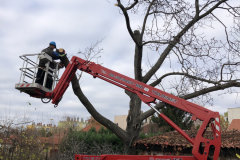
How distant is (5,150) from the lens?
761cm

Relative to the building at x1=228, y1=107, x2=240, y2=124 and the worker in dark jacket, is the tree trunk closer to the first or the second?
the worker in dark jacket

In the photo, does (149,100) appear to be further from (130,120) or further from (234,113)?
(234,113)

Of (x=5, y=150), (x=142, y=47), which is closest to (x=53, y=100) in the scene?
(x=5, y=150)

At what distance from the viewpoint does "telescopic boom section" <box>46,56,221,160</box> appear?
206 inches

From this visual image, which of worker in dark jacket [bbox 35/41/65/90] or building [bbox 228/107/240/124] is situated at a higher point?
building [bbox 228/107/240/124]

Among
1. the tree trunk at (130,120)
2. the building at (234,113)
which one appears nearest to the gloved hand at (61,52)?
the tree trunk at (130,120)

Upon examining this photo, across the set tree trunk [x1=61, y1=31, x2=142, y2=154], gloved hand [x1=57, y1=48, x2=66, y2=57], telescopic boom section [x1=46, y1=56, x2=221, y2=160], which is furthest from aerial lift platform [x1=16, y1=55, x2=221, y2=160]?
tree trunk [x1=61, y1=31, x2=142, y2=154]

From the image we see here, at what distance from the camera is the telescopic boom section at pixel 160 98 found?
5.24 metres

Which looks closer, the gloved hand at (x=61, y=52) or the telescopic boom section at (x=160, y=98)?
the telescopic boom section at (x=160, y=98)

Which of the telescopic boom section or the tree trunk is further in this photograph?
the tree trunk

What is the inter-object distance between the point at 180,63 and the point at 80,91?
176 inches

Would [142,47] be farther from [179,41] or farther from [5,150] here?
[5,150]

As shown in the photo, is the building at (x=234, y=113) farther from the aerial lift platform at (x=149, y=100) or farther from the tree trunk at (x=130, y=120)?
the aerial lift platform at (x=149, y=100)

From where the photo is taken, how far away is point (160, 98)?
595 cm
